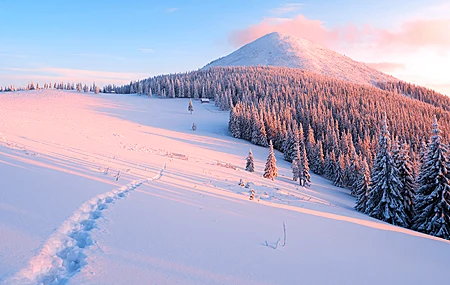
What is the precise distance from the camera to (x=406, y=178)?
1008 inches

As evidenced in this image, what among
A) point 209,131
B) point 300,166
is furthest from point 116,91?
point 300,166

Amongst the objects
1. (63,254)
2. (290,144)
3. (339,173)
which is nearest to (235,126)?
(290,144)

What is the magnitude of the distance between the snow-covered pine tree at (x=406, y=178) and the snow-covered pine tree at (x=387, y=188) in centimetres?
66

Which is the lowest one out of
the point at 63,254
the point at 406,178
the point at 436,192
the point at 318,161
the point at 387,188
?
the point at 318,161

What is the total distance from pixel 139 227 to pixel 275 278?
332cm

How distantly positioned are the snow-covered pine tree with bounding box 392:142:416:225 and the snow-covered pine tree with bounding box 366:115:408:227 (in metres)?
0.66

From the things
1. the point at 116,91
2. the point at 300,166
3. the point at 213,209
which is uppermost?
the point at 116,91

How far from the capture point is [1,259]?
4016mm

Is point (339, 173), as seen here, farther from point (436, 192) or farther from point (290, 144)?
point (436, 192)

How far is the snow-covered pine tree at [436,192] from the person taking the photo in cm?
2120

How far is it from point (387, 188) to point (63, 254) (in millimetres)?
27031

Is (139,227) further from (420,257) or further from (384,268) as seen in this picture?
(420,257)

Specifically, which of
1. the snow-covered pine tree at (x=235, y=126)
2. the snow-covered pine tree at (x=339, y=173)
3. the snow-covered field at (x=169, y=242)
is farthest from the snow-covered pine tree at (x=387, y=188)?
the snow-covered pine tree at (x=235, y=126)

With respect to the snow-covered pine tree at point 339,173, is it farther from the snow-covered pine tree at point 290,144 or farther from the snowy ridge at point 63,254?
the snowy ridge at point 63,254
